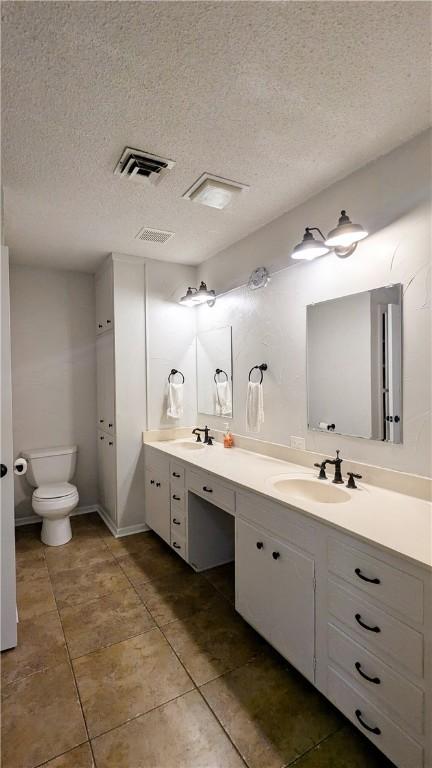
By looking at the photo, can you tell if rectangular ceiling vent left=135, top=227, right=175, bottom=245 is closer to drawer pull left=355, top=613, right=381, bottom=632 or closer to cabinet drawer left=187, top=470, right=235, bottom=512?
cabinet drawer left=187, top=470, right=235, bottom=512

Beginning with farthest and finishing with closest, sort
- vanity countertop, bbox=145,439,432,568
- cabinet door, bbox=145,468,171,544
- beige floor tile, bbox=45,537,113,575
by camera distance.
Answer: cabinet door, bbox=145,468,171,544 → beige floor tile, bbox=45,537,113,575 → vanity countertop, bbox=145,439,432,568

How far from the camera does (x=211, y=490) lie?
2164mm

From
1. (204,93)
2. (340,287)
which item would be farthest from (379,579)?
(204,93)

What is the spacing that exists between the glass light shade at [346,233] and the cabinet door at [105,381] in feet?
6.55

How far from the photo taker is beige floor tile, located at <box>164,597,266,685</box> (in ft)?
5.59

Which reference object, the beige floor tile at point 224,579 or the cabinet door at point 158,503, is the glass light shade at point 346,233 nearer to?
the cabinet door at point 158,503

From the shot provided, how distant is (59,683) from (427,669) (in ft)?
4.95

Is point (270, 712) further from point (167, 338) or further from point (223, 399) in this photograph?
point (167, 338)

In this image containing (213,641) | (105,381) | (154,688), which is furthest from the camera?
(105,381)

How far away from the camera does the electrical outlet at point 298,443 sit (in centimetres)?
221

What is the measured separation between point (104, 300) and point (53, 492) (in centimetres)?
171

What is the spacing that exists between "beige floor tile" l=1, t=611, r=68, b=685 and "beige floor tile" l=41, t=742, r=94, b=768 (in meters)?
0.48

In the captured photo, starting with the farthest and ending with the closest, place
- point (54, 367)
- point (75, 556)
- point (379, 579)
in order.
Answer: point (54, 367), point (75, 556), point (379, 579)

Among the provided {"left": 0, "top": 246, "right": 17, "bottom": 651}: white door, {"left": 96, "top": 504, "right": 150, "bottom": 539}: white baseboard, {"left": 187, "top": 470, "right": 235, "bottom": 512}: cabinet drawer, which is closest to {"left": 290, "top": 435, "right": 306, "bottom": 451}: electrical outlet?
{"left": 187, "top": 470, "right": 235, "bottom": 512}: cabinet drawer
